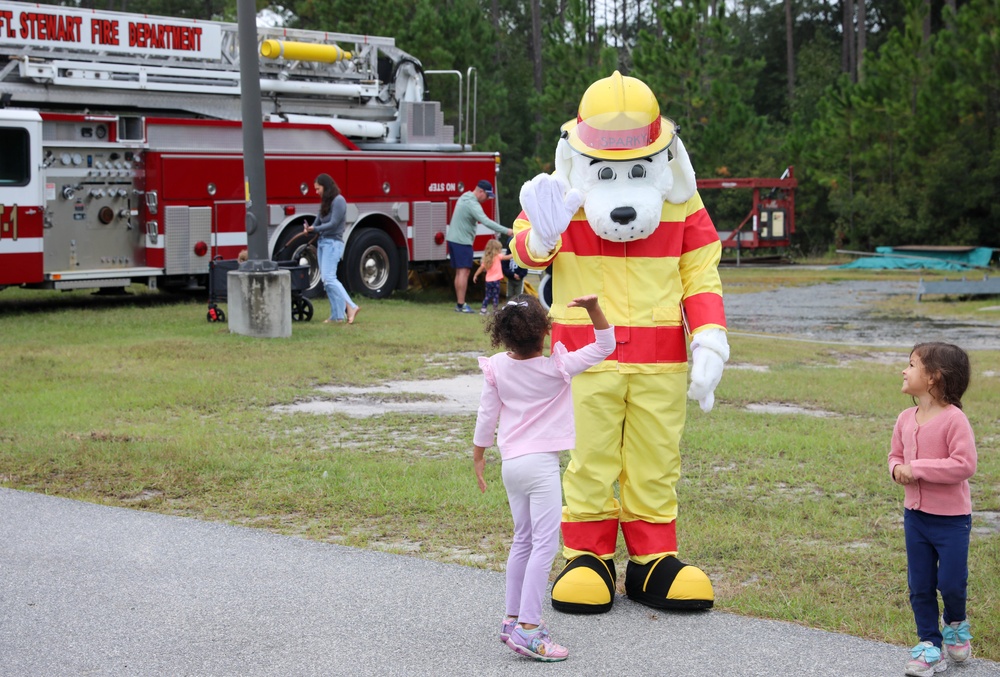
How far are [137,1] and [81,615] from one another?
142 feet

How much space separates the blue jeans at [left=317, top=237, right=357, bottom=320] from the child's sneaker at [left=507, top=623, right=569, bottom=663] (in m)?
9.64

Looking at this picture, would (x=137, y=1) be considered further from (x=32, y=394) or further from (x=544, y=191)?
(x=544, y=191)

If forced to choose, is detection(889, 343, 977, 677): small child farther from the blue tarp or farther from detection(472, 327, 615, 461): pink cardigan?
the blue tarp

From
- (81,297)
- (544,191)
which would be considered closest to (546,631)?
(544,191)

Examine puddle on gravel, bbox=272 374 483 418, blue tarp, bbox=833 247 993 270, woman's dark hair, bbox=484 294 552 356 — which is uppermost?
woman's dark hair, bbox=484 294 552 356

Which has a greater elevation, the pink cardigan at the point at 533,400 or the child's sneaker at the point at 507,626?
the pink cardigan at the point at 533,400

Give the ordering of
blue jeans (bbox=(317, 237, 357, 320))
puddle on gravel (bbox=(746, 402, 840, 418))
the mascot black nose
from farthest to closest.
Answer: blue jeans (bbox=(317, 237, 357, 320)) → puddle on gravel (bbox=(746, 402, 840, 418)) → the mascot black nose

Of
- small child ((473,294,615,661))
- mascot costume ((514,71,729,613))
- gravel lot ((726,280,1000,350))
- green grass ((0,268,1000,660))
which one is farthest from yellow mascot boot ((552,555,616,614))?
gravel lot ((726,280,1000,350))

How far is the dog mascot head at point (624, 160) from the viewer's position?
4.78 meters

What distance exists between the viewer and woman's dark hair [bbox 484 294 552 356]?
14.2 ft

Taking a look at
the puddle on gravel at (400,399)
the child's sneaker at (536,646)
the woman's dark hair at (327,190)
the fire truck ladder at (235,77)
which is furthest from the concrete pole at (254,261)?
the child's sneaker at (536,646)

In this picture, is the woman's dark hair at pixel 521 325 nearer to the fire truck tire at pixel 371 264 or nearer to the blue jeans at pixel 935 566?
the blue jeans at pixel 935 566

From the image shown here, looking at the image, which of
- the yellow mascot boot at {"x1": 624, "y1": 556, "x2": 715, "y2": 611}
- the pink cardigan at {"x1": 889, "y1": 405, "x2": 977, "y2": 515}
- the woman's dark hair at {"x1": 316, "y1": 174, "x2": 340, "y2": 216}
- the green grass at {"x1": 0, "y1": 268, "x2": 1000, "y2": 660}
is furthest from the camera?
the woman's dark hair at {"x1": 316, "y1": 174, "x2": 340, "y2": 216}

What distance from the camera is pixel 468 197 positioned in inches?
619
